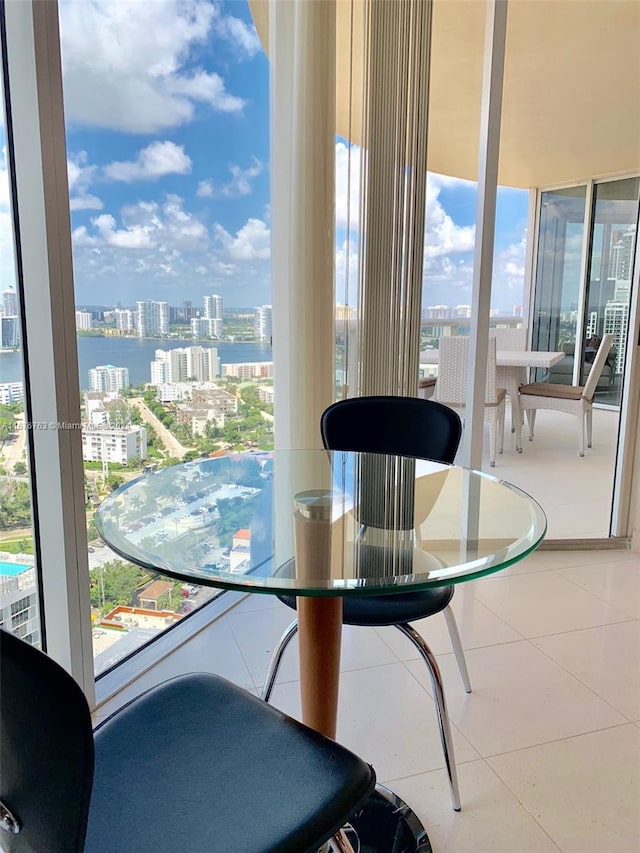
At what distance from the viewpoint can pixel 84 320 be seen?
1.64 meters

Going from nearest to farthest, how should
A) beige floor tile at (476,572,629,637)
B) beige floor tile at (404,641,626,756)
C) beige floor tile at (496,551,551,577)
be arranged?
beige floor tile at (404,641,626,756) < beige floor tile at (476,572,629,637) < beige floor tile at (496,551,551,577)

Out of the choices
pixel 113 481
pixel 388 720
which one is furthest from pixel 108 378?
pixel 388 720

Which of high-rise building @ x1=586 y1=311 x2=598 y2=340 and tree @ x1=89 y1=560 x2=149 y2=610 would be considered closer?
tree @ x1=89 y1=560 x2=149 y2=610

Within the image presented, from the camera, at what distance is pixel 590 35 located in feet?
11.7

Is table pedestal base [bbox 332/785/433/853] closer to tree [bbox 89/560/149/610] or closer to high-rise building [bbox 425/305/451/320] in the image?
tree [bbox 89/560/149/610]

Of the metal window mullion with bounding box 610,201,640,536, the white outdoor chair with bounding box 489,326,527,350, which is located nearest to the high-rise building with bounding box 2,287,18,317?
the metal window mullion with bounding box 610,201,640,536

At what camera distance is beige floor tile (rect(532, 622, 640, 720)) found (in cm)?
187

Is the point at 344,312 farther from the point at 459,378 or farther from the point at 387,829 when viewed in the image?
the point at 459,378

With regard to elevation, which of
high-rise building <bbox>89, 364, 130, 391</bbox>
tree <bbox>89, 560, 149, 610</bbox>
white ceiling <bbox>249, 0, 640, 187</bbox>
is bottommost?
tree <bbox>89, 560, 149, 610</bbox>

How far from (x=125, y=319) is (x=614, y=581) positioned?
7.48 ft

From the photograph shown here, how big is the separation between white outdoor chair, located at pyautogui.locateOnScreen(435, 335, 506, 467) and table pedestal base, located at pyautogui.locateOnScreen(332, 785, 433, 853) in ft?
10.3

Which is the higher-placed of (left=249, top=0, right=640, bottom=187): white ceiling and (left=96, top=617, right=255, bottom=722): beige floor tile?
(left=249, top=0, right=640, bottom=187): white ceiling

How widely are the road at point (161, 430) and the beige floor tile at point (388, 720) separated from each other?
833 mm

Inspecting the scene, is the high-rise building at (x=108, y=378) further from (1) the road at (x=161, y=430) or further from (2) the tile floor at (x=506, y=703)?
(2) the tile floor at (x=506, y=703)
